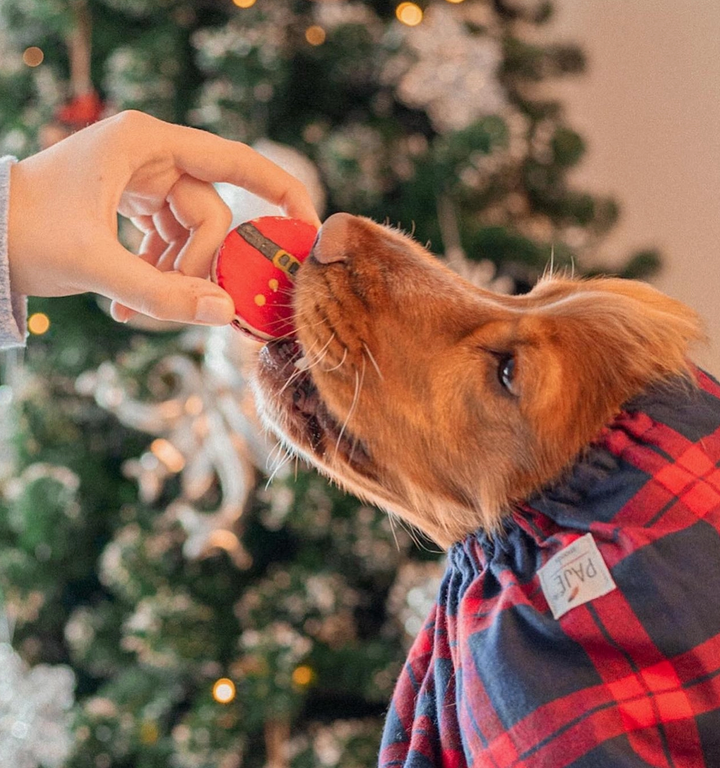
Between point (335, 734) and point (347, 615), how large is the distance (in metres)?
0.27

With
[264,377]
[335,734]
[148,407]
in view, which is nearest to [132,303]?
[264,377]

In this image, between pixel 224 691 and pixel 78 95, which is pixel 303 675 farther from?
pixel 78 95

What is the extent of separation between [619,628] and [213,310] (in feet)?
1.75

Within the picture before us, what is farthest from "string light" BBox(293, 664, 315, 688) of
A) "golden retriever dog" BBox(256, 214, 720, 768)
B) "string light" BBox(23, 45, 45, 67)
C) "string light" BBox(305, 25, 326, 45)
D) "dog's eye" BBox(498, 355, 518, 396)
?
"string light" BBox(23, 45, 45, 67)

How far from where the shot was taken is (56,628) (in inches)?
93.8

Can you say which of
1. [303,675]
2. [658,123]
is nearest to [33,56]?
[303,675]

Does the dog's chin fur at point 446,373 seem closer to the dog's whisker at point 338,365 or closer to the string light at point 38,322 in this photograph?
the dog's whisker at point 338,365

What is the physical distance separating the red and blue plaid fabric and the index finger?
53 cm

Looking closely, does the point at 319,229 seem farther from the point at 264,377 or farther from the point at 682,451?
the point at 682,451

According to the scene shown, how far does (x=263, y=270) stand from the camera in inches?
42.6

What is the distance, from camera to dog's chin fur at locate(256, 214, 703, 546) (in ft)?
3.22

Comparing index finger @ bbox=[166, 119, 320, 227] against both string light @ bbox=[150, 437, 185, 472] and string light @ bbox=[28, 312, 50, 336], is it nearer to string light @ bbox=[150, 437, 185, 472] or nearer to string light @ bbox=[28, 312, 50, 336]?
string light @ bbox=[150, 437, 185, 472]

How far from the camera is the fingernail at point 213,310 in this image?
92cm

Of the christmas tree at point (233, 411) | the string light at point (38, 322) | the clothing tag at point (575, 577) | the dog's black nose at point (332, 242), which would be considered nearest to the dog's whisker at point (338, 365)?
the dog's black nose at point (332, 242)
